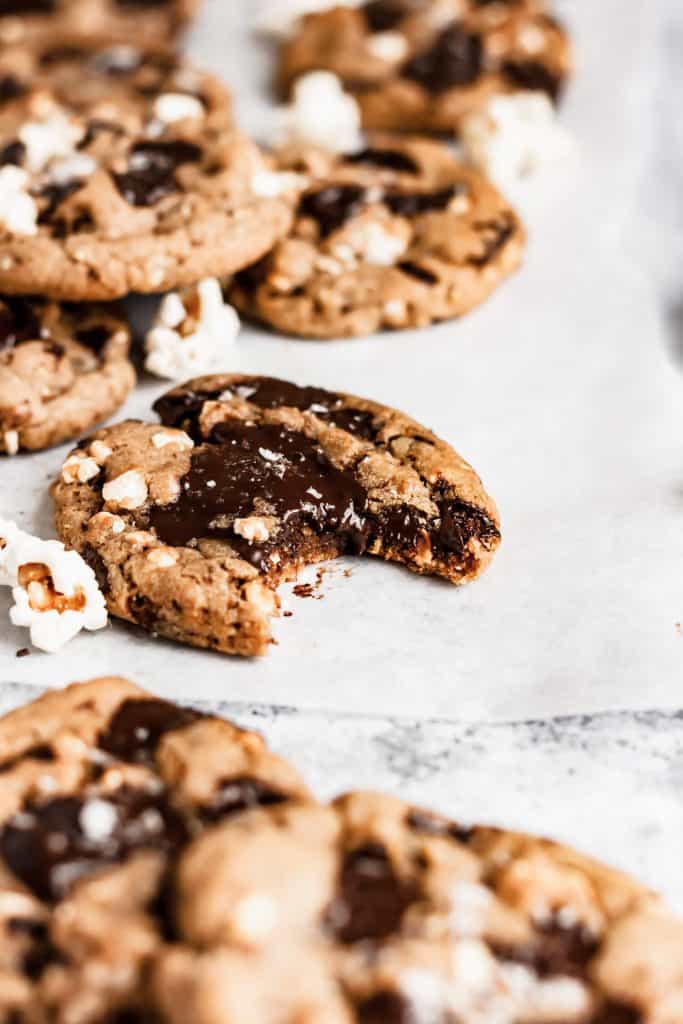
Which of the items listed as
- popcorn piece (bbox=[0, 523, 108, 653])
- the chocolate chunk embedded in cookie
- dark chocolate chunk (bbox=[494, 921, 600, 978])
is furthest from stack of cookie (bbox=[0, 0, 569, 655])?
dark chocolate chunk (bbox=[494, 921, 600, 978])

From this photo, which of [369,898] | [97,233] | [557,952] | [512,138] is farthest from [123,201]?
[557,952]

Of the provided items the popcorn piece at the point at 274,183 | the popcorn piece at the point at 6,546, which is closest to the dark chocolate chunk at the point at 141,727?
the popcorn piece at the point at 6,546

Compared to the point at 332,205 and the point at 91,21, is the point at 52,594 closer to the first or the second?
the point at 332,205

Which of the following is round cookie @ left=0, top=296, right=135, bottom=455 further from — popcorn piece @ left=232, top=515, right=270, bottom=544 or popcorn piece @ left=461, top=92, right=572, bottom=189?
popcorn piece @ left=461, top=92, right=572, bottom=189

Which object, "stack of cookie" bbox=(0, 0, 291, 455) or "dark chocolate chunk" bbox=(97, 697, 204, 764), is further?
"stack of cookie" bbox=(0, 0, 291, 455)

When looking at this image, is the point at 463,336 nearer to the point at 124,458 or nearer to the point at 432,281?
the point at 432,281

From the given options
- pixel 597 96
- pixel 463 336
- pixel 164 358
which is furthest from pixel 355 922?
pixel 597 96
